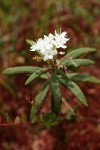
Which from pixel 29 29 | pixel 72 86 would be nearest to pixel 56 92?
pixel 72 86

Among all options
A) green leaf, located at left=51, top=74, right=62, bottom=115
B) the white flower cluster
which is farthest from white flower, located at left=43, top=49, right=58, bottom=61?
green leaf, located at left=51, top=74, right=62, bottom=115

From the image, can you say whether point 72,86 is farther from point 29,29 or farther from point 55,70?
point 29,29

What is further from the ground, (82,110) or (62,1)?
(62,1)

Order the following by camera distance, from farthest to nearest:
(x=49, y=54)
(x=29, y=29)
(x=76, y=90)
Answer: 1. (x=29, y=29)
2. (x=76, y=90)
3. (x=49, y=54)

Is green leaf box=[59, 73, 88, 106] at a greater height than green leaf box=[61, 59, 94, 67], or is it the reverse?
green leaf box=[61, 59, 94, 67]

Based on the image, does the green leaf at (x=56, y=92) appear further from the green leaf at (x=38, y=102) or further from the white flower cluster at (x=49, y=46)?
the white flower cluster at (x=49, y=46)

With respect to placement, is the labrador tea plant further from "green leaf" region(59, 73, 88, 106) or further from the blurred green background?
the blurred green background

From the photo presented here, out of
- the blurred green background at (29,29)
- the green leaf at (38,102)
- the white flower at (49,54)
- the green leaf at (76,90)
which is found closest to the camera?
the white flower at (49,54)

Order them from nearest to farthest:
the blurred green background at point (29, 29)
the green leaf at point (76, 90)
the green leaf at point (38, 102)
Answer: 1. the green leaf at point (76, 90)
2. the green leaf at point (38, 102)
3. the blurred green background at point (29, 29)

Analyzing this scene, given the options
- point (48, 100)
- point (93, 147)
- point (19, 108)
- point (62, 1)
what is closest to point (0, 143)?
point (19, 108)

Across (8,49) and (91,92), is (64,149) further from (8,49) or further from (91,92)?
(8,49)

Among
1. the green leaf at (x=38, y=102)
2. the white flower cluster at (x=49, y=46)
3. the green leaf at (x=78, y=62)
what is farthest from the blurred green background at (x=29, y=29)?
the white flower cluster at (x=49, y=46)
